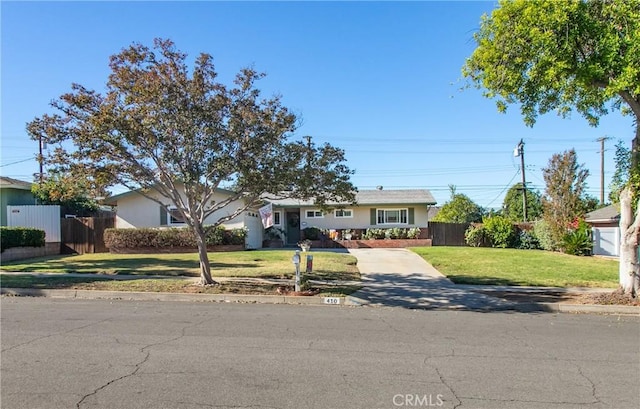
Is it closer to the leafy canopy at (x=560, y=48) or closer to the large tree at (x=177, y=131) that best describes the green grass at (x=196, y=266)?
the large tree at (x=177, y=131)

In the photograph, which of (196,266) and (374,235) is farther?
(374,235)

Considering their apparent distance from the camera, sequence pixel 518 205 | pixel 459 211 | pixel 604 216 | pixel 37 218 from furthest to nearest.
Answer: pixel 518 205 → pixel 459 211 → pixel 604 216 → pixel 37 218

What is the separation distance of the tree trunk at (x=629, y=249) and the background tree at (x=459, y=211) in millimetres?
30884

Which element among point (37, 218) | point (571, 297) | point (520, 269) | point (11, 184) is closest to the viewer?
point (571, 297)

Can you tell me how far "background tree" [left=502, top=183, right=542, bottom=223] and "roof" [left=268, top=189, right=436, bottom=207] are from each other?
20553mm

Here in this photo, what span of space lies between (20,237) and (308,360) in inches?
760

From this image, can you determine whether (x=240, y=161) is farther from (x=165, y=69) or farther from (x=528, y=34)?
(x=528, y=34)

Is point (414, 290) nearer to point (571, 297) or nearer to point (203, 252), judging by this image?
point (571, 297)

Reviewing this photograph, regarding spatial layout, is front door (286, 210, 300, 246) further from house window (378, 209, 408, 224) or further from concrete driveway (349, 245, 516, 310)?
concrete driveway (349, 245, 516, 310)

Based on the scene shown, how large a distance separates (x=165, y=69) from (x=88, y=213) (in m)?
29.3

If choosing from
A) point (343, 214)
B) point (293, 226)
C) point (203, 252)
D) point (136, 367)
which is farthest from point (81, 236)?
point (136, 367)

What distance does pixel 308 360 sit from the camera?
6.21 metres

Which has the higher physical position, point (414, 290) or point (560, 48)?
point (560, 48)

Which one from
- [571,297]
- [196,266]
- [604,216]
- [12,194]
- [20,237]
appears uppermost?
[12,194]
